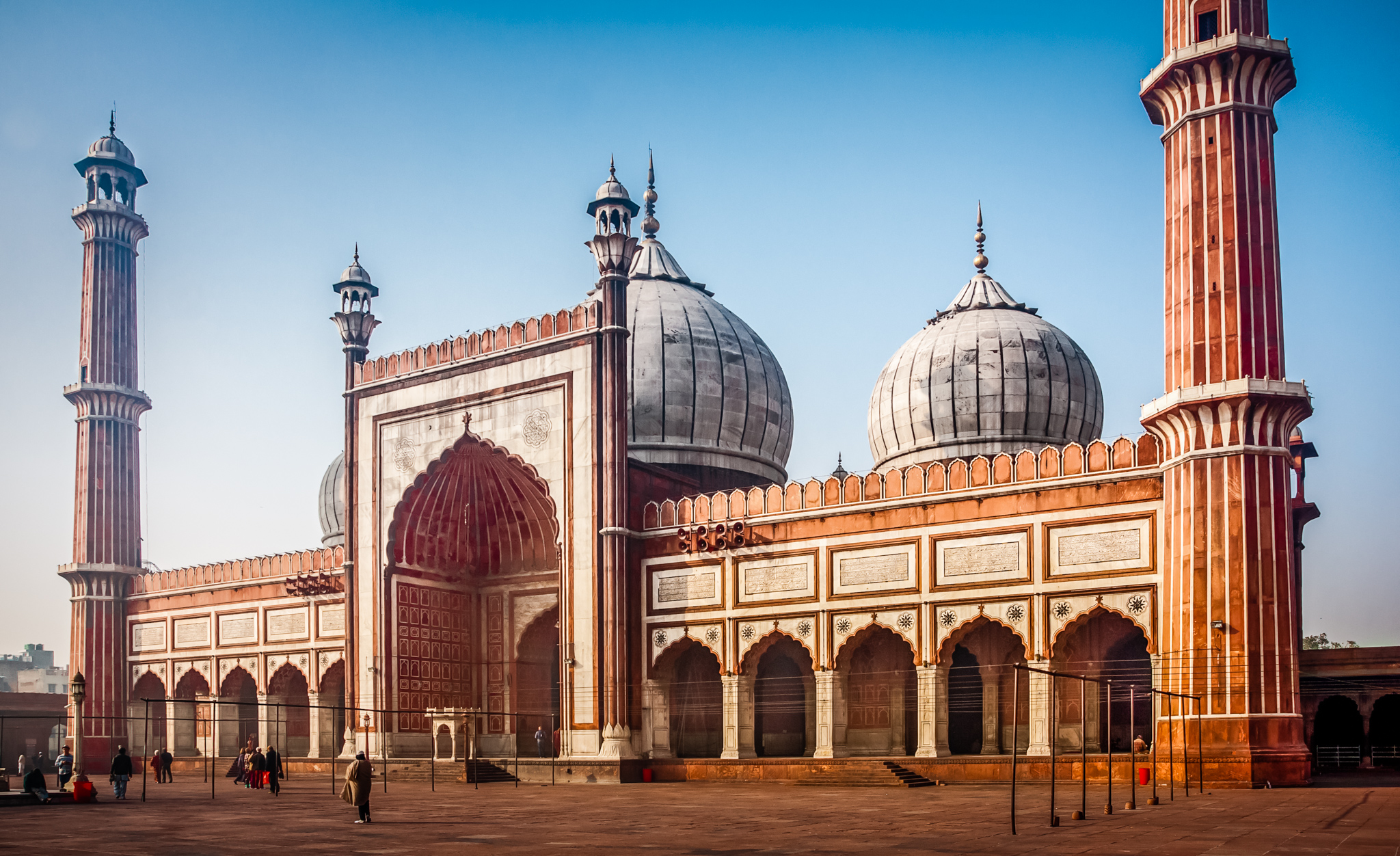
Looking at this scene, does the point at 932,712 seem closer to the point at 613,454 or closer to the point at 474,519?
the point at 613,454

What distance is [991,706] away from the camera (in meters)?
18.6

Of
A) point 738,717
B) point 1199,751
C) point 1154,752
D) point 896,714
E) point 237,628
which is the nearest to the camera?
point 1154,752

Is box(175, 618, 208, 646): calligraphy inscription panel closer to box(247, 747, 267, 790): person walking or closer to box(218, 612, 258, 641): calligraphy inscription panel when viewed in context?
box(218, 612, 258, 641): calligraphy inscription panel

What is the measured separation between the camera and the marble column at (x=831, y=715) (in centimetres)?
1775

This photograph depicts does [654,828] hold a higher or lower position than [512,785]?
higher

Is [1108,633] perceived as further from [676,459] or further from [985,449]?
[676,459]

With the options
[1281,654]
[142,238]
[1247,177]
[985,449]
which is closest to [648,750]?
[985,449]

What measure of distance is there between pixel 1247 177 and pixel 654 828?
10296mm

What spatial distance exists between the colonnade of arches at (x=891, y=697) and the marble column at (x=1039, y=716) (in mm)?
19

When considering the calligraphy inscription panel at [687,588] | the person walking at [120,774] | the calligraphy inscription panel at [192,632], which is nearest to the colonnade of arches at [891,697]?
the calligraphy inscription panel at [687,588]

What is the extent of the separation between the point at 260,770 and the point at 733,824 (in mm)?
9639

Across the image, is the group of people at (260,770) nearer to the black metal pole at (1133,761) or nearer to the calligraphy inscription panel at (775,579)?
the calligraphy inscription panel at (775,579)

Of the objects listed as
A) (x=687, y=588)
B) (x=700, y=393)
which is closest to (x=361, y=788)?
(x=687, y=588)

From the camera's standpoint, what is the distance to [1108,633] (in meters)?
17.5
